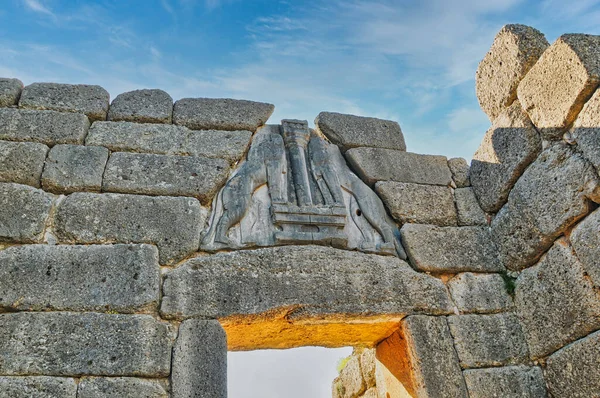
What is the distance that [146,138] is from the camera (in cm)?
455

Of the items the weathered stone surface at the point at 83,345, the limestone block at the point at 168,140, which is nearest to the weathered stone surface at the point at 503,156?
the limestone block at the point at 168,140

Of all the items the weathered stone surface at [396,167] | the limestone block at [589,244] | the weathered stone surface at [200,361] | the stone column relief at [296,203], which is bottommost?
the weathered stone surface at [200,361]

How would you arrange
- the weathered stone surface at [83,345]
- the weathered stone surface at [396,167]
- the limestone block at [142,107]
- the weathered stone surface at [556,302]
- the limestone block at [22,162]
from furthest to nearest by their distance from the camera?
the weathered stone surface at [396,167], the limestone block at [142,107], the limestone block at [22,162], the weathered stone surface at [556,302], the weathered stone surface at [83,345]

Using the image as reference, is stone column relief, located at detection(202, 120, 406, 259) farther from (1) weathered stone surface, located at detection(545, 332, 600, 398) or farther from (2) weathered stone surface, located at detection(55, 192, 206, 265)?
(1) weathered stone surface, located at detection(545, 332, 600, 398)

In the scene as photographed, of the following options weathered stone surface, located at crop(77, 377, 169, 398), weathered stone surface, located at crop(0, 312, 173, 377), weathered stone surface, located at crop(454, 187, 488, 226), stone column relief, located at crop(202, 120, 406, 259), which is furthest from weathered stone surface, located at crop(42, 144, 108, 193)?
weathered stone surface, located at crop(454, 187, 488, 226)

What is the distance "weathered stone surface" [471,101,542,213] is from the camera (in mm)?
4374

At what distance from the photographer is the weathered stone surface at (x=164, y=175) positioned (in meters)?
4.22

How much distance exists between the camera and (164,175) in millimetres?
4324

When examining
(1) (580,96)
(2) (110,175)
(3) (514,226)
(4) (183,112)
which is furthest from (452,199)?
(2) (110,175)

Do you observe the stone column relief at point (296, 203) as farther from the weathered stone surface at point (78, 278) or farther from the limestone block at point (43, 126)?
the limestone block at point (43, 126)

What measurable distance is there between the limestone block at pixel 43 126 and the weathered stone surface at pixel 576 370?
389 cm

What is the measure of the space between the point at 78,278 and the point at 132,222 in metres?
0.56

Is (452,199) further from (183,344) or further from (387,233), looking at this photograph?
(183,344)

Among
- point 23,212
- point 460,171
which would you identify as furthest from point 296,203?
point 23,212
